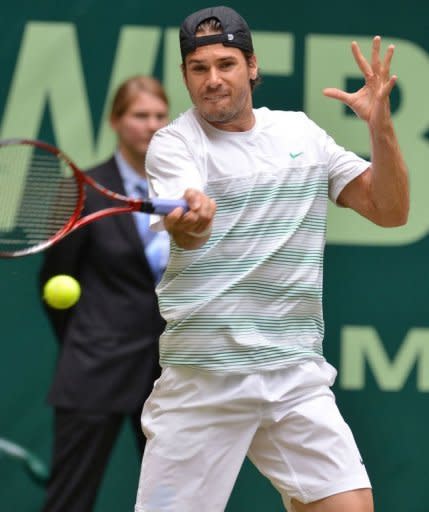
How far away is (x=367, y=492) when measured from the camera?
3615mm

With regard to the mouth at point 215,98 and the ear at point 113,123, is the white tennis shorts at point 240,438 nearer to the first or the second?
the mouth at point 215,98

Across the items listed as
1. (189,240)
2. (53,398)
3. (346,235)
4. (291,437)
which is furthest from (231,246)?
(346,235)

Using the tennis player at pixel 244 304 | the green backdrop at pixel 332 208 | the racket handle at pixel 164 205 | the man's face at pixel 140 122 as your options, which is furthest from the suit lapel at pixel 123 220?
the racket handle at pixel 164 205

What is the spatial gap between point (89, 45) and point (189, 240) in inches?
80.0

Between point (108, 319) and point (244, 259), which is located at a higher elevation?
point (244, 259)

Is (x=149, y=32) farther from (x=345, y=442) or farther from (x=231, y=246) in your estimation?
(x=345, y=442)

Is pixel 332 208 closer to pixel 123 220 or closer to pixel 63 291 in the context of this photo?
pixel 123 220

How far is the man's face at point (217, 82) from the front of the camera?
11.9 feet

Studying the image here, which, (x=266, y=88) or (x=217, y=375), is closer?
(x=217, y=375)

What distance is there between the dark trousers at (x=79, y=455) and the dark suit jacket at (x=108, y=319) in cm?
6

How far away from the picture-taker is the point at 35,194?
14.3ft

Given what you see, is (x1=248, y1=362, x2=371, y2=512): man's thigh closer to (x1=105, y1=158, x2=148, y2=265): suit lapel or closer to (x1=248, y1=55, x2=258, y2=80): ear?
(x1=248, y1=55, x2=258, y2=80): ear

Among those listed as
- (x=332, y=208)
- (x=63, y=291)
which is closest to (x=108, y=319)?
(x=63, y=291)

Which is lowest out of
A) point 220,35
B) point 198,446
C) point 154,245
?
point 198,446
